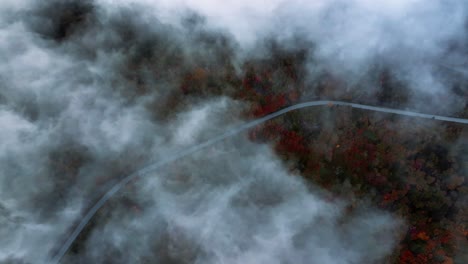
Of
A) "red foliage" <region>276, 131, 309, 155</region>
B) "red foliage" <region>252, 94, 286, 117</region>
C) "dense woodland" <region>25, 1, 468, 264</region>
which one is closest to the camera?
"dense woodland" <region>25, 1, 468, 264</region>

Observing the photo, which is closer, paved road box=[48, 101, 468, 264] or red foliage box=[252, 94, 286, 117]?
paved road box=[48, 101, 468, 264]

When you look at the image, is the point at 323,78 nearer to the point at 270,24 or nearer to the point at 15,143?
the point at 270,24

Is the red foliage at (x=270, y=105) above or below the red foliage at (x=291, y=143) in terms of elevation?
above

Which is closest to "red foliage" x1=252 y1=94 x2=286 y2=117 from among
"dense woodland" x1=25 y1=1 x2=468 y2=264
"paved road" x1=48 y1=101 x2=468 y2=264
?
Result: "dense woodland" x1=25 y1=1 x2=468 y2=264

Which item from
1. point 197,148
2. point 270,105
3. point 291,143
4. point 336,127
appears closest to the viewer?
point 197,148

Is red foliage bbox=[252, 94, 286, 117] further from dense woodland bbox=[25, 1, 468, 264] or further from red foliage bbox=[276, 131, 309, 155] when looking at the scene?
red foliage bbox=[276, 131, 309, 155]

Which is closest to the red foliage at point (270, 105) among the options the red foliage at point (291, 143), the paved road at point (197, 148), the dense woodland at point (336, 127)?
the dense woodland at point (336, 127)

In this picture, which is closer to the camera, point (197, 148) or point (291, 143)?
point (197, 148)

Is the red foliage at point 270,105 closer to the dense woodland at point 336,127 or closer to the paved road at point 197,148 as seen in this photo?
the dense woodland at point 336,127

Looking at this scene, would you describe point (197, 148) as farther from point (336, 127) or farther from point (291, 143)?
point (336, 127)

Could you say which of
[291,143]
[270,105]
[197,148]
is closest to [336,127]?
[291,143]

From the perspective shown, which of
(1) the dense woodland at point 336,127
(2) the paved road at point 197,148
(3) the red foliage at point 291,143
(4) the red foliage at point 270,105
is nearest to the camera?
(2) the paved road at point 197,148

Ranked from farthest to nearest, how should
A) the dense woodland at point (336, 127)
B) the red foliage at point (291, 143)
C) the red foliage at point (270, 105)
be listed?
1. the red foliage at point (291, 143)
2. the red foliage at point (270, 105)
3. the dense woodland at point (336, 127)
